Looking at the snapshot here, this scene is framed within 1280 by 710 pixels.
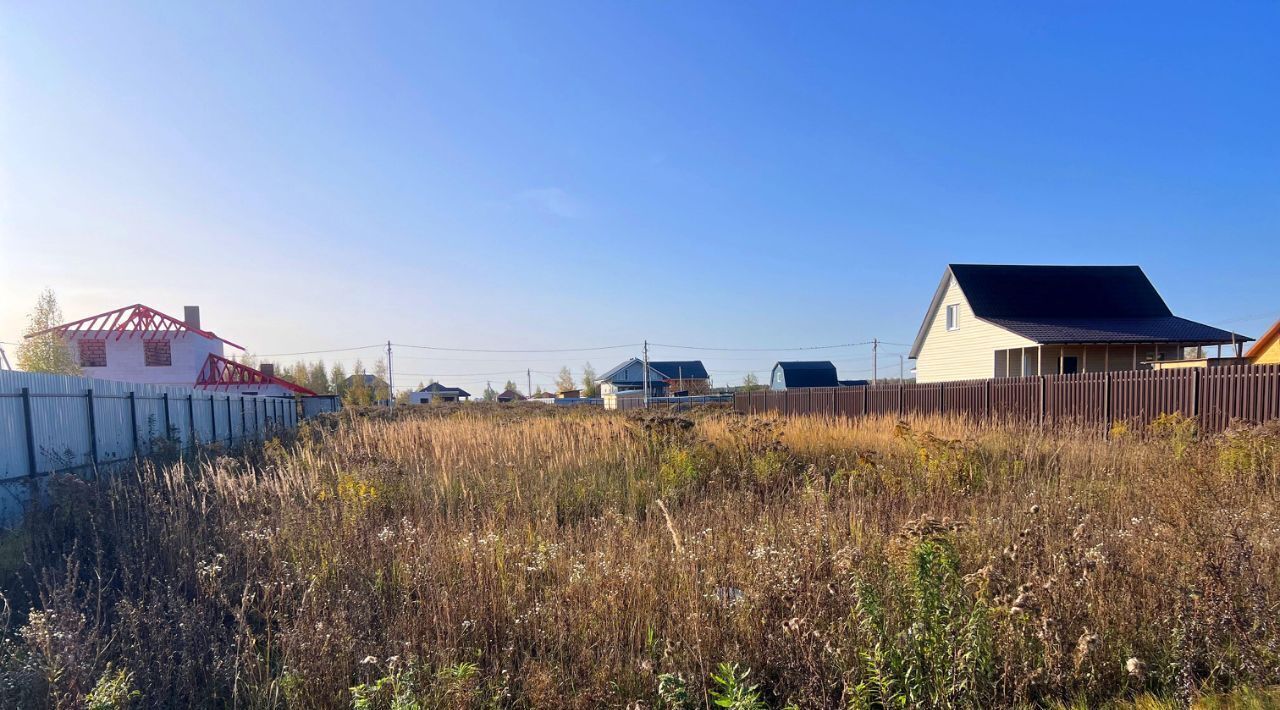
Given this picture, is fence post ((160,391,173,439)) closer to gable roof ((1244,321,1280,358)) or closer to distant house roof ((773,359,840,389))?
gable roof ((1244,321,1280,358))

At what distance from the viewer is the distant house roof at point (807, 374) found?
55000 mm

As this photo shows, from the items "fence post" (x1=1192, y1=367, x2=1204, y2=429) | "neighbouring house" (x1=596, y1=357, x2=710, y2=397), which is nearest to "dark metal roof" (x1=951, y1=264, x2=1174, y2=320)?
"fence post" (x1=1192, y1=367, x2=1204, y2=429)

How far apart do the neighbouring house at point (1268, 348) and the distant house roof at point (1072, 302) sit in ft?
11.3

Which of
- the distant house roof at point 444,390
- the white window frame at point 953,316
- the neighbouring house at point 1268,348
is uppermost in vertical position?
the white window frame at point 953,316

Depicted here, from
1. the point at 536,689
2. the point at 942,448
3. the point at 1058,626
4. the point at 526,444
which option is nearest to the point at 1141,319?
the point at 942,448

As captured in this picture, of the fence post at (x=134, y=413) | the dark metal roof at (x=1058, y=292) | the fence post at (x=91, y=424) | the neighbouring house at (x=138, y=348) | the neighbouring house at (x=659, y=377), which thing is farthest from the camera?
the neighbouring house at (x=659, y=377)

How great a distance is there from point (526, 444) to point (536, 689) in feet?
18.0

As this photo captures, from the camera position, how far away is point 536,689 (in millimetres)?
2445

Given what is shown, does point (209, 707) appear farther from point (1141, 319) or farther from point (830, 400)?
point (1141, 319)

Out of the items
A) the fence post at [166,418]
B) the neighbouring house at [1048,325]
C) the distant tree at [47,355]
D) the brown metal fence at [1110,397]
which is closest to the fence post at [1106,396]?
the brown metal fence at [1110,397]

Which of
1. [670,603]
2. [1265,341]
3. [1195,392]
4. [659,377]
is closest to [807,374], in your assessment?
[659,377]

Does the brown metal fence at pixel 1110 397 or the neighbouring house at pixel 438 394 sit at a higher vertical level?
the brown metal fence at pixel 1110 397

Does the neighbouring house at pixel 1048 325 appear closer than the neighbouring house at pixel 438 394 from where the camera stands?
Yes

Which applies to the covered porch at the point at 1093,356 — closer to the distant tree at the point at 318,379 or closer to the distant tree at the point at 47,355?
the distant tree at the point at 47,355
